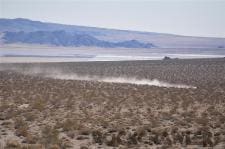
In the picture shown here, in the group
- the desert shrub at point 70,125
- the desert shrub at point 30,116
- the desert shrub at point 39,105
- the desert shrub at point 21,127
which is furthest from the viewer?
the desert shrub at point 39,105

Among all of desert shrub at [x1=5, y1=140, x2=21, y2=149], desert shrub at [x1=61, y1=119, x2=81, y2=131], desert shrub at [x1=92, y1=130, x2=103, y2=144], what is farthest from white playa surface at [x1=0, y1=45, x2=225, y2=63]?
desert shrub at [x1=5, y1=140, x2=21, y2=149]

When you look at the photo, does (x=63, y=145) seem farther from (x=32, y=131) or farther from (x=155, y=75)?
(x=155, y=75)

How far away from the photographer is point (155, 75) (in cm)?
5278

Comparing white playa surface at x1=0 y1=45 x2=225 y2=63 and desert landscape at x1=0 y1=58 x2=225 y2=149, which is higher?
desert landscape at x1=0 y1=58 x2=225 y2=149

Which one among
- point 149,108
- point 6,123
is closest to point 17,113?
point 6,123

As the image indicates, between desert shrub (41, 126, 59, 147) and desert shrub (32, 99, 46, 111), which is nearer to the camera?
desert shrub (41, 126, 59, 147)

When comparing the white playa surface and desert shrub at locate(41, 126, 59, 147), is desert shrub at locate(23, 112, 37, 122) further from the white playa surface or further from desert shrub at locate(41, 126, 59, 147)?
the white playa surface

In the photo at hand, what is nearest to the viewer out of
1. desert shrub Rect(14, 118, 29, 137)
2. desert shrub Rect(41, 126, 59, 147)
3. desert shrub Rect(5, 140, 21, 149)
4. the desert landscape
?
desert shrub Rect(5, 140, 21, 149)

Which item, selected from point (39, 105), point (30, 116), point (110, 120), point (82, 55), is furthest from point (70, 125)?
point (82, 55)

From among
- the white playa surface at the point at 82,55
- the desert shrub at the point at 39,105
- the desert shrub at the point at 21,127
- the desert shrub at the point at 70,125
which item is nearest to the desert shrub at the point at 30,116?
the desert shrub at the point at 21,127

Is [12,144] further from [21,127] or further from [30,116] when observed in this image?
[30,116]

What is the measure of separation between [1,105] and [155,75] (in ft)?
108

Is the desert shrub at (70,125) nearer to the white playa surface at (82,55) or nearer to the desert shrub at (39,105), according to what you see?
the desert shrub at (39,105)

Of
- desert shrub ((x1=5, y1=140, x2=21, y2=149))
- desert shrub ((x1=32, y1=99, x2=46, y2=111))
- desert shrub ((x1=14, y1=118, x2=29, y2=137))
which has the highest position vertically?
desert shrub ((x1=5, y1=140, x2=21, y2=149))
